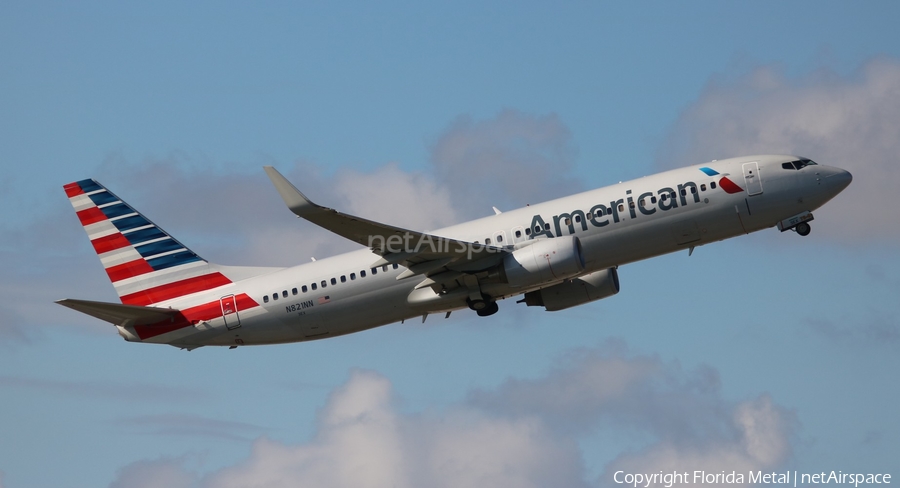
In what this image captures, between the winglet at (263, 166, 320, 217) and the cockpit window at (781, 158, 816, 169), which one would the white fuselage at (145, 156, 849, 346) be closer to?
the cockpit window at (781, 158, 816, 169)

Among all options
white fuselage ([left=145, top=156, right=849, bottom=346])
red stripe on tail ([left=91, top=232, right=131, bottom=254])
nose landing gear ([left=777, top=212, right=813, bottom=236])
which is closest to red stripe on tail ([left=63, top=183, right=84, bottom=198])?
red stripe on tail ([left=91, top=232, right=131, bottom=254])

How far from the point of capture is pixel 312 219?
41.6 metres

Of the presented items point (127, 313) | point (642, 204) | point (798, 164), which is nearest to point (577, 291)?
point (642, 204)

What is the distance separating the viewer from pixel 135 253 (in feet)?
174

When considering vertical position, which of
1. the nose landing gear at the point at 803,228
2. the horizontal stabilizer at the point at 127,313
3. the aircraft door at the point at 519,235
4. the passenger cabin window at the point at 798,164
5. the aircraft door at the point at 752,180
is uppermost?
the passenger cabin window at the point at 798,164

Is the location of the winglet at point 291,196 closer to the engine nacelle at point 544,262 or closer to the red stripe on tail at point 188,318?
the engine nacelle at point 544,262

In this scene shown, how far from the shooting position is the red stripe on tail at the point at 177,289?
168 ft

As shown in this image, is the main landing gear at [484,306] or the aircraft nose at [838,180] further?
the main landing gear at [484,306]

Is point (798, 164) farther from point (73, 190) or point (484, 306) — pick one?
point (73, 190)

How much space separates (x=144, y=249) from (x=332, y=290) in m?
11.2

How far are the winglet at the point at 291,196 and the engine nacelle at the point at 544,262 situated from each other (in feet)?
30.6

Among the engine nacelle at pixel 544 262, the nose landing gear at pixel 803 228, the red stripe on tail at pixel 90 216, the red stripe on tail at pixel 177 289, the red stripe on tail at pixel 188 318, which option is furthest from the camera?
the red stripe on tail at pixel 90 216

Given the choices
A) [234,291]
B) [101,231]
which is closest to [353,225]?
[234,291]

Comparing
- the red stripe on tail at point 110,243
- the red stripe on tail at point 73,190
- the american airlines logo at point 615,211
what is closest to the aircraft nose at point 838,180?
the american airlines logo at point 615,211
